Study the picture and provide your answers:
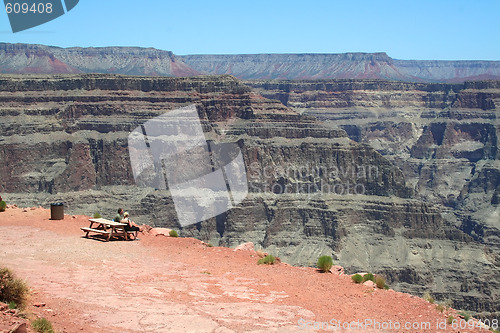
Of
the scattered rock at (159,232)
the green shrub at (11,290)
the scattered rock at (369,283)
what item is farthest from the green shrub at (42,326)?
the scattered rock at (159,232)

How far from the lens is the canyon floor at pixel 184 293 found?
1769cm

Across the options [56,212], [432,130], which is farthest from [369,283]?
[432,130]

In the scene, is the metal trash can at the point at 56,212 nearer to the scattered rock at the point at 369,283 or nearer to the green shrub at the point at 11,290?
the green shrub at the point at 11,290

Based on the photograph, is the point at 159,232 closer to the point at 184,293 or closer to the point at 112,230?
the point at 112,230

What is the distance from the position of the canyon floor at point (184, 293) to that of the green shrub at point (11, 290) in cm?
36

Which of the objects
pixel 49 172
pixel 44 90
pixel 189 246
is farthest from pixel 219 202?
pixel 189 246

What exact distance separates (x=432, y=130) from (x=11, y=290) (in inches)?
6174

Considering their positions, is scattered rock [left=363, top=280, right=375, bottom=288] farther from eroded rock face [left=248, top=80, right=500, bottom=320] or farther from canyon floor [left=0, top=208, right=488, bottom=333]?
eroded rock face [left=248, top=80, right=500, bottom=320]

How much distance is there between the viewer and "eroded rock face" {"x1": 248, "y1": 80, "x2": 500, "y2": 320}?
138375 mm

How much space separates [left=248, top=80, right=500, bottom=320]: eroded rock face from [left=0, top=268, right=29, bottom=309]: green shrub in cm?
9485

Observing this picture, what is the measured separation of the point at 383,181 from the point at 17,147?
46.1 meters

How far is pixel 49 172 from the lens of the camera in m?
100

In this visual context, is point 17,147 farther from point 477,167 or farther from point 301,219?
point 477,167

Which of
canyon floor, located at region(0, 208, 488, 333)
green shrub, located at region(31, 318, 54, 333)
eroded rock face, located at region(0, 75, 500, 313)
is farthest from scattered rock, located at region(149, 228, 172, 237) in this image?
eroded rock face, located at region(0, 75, 500, 313)
